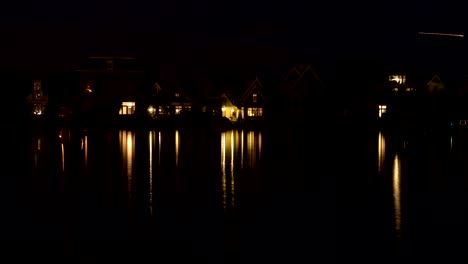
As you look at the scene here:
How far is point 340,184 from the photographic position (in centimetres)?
1427

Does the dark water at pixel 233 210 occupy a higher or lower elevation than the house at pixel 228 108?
lower

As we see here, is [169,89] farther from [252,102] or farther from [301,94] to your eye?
[301,94]

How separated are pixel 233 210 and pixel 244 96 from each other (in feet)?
189

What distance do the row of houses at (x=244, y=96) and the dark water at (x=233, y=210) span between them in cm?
4329

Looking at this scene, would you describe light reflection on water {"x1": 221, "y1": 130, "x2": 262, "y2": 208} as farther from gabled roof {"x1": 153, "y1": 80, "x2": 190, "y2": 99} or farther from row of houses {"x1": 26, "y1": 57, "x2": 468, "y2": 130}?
gabled roof {"x1": 153, "y1": 80, "x2": 190, "y2": 99}

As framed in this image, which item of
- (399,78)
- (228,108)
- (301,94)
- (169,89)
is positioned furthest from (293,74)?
(169,89)

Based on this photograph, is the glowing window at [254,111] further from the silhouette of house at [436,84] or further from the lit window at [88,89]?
the silhouette of house at [436,84]

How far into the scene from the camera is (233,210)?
1080cm

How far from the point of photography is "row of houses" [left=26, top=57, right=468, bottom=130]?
64.0 m

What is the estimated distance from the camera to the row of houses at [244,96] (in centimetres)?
6400

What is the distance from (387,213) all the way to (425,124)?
44.0 m

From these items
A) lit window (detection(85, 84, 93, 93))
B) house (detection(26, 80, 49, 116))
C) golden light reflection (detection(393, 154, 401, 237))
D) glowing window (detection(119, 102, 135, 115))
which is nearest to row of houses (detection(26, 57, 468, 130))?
glowing window (detection(119, 102, 135, 115))

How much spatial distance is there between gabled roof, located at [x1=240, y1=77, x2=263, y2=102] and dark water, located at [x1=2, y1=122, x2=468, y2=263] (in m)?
48.4

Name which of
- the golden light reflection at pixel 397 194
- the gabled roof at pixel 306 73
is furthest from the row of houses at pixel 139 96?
the golden light reflection at pixel 397 194
